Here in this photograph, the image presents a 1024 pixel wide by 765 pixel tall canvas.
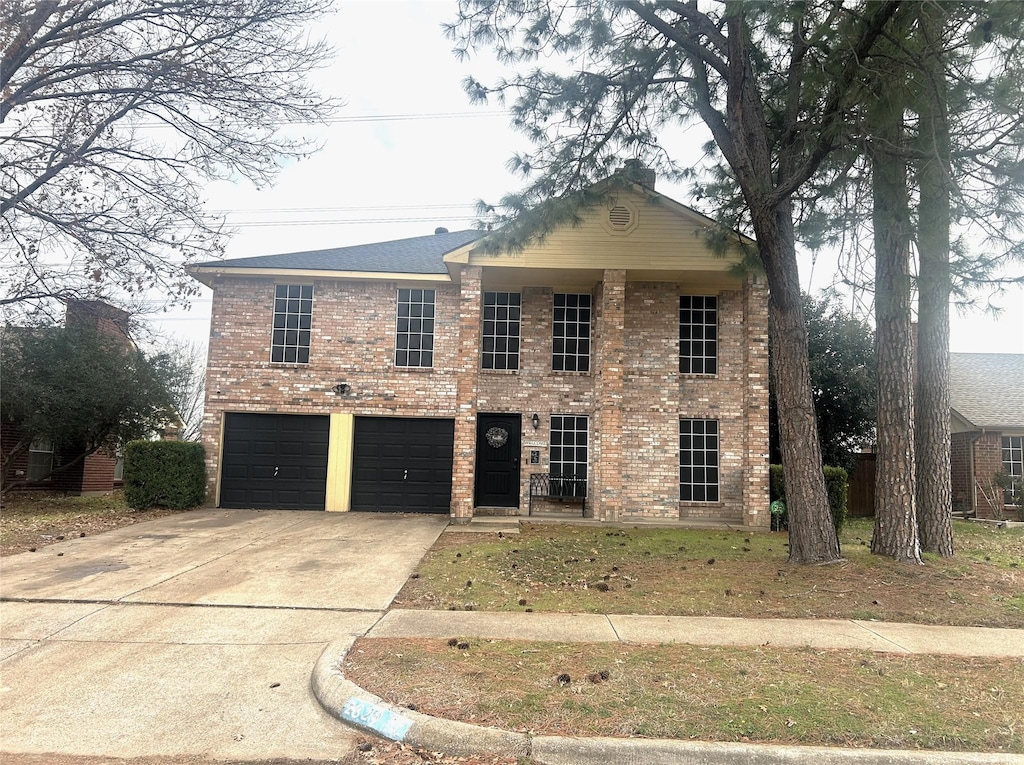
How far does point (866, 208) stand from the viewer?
8875 mm

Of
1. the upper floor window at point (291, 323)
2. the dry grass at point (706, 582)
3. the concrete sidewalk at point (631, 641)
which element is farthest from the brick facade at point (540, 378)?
the concrete sidewalk at point (631, 641)

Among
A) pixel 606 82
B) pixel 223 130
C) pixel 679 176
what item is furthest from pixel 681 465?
pixel 223 130

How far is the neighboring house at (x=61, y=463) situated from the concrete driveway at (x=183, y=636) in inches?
296

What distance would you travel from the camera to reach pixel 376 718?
3664 millimetres

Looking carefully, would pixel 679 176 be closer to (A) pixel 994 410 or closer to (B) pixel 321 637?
(B) pixel 321 637

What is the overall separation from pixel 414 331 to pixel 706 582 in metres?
8.93

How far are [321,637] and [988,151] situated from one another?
830 cm

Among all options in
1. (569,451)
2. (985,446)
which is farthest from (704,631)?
(985,446)

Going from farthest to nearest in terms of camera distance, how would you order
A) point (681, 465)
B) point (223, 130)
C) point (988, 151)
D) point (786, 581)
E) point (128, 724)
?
point (681, 465)
point (223, 130)
point (786, 581)
point (988, 151)
point (128, 724)

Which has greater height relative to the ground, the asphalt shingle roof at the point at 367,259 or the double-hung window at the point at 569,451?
the asphalt shingle roof at the point at 367,259

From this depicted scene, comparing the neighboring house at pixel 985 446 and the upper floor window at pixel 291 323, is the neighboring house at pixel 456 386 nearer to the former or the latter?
the upper floor window at pixel 291 323

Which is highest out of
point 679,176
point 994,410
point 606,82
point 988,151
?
point 606,82

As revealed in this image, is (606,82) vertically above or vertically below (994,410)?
above

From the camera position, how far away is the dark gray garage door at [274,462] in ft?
45.3
